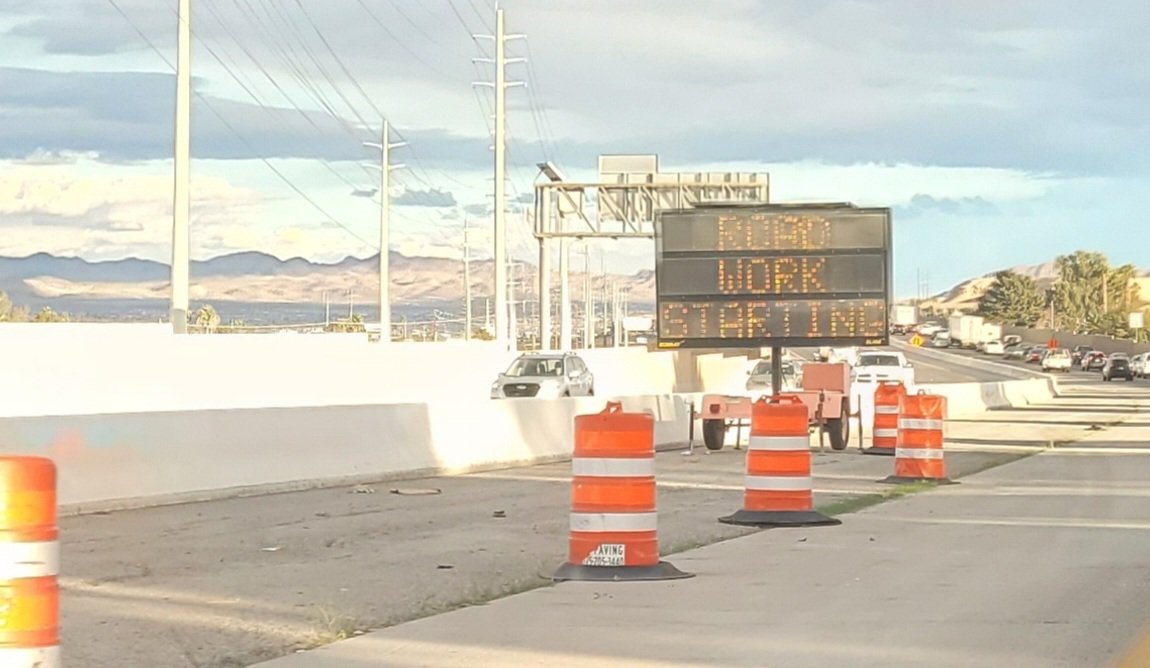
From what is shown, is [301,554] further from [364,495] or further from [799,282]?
[799,282]

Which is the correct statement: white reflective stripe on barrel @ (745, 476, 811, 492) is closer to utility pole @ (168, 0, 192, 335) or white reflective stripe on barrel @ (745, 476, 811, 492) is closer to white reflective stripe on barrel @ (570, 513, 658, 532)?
white reflective stripe on barrel @ (570, 513, 658, 532)

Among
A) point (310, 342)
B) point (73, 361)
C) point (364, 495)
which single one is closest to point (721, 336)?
point (364, 495)

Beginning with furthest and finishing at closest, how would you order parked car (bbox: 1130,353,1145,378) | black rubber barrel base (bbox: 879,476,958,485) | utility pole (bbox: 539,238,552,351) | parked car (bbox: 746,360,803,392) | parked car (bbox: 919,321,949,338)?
parked car (bbox: 919,321,949,338) → parked car (bbox: 1130,353,1145,378) → utility pole (bbox: 539,238,552,351) → parked car (bbox: 746,360,803,392) → black rubber barrel base (bbox: 879,476,958,485)

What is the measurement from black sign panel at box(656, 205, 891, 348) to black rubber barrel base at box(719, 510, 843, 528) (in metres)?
13.1

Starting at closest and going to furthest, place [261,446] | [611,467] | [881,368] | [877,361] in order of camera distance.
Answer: [611,467] < [261,446] < [881,368] < [877,361]

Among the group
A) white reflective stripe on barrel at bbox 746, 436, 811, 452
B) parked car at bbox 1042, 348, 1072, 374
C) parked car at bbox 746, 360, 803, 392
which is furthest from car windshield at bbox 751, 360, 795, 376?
parked car at bbox 1042, 348, 1072, 374

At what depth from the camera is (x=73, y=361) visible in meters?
42.4

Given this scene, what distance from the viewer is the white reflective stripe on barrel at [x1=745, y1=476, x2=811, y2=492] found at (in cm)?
1697

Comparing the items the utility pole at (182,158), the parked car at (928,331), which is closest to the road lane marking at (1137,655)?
the utility pole at (182,158)

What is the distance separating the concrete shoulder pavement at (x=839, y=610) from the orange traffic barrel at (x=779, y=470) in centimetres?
45

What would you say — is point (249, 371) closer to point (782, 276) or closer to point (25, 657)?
point (782, 276)

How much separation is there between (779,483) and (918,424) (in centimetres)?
721

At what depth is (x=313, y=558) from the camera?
14.7 metres

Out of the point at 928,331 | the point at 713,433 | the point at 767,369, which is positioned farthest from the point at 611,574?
the point at 928,331
